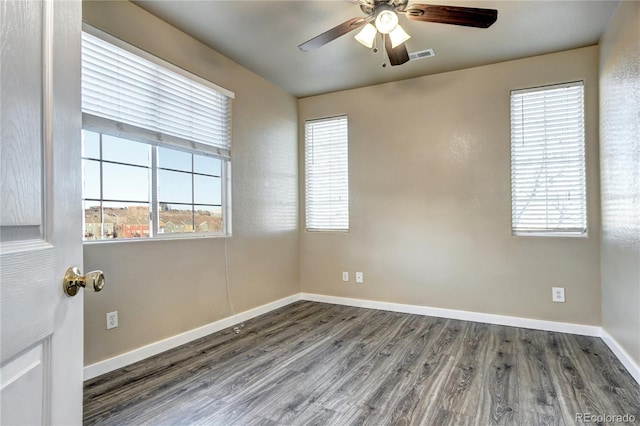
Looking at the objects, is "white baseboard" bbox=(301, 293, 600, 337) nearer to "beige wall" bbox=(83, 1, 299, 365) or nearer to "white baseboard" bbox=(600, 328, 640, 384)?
"white baseboard" bbox=(600, 328, 640, 384)

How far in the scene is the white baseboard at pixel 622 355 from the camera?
7.55ft

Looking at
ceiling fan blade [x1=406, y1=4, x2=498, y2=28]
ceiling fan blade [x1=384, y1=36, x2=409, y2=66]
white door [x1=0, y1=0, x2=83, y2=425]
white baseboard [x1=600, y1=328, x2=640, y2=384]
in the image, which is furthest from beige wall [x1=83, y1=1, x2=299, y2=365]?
white baseboard [x1=600, y1=328, x2=640, y2=384]

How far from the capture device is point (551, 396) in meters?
2.12

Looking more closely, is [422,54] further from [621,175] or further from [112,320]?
[112,320]

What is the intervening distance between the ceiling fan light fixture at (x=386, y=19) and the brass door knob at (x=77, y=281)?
7.06 ft

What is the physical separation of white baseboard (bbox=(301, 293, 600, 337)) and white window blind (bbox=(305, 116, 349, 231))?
91 cm

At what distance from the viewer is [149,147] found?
2768mm

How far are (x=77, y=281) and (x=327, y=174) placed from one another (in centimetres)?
384

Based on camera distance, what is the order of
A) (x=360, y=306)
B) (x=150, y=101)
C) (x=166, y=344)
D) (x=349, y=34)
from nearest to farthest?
(x=150, y=101) < (x=166, y=344) < (x=349, y=34) < (x=360, y=306)

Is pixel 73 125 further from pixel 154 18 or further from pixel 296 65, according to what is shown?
pixel 296 65

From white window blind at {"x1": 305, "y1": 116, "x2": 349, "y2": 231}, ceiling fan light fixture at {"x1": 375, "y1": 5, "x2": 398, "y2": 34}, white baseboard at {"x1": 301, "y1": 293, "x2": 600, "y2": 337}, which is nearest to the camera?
ceiling fan light fixture at {"x1": 375, "y1": 5, "x2": 398, "y2": 34}

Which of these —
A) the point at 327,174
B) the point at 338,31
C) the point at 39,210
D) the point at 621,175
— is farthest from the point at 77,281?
the point at 327,174

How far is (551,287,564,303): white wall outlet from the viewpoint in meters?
3.30

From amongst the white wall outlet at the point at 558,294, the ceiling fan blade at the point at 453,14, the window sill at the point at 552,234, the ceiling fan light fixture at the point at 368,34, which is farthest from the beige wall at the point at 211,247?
the white wall outlet at the point at 558,294
